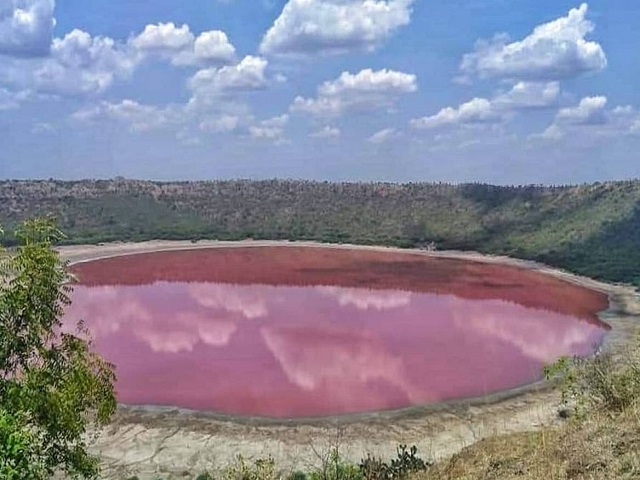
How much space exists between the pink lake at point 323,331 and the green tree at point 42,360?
1168 centimetres

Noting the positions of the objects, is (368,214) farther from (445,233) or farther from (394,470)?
(394,470)

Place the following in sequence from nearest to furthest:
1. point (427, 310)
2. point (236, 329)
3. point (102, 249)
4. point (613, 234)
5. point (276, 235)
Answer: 1. point (236, 329)
2. point (427, 310)
3. point (613, 234)
4. point (102, 249)
5. point (276, 235)

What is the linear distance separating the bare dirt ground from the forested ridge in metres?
28.5

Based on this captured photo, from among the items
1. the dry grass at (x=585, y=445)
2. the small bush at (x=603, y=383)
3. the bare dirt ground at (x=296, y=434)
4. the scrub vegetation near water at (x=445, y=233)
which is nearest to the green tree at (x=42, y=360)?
the scrub vegetation near water at (x=445, y=233)

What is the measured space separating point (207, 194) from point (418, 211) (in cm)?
3081

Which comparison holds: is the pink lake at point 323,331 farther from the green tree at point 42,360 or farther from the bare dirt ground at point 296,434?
the green tree at point 42,360

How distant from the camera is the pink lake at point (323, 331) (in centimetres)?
2054

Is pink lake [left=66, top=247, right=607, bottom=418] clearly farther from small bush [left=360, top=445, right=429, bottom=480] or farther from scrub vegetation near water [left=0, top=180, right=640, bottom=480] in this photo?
small bush [left=360, top=445, right=429, bottom=480]

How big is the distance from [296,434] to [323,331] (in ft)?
40.7

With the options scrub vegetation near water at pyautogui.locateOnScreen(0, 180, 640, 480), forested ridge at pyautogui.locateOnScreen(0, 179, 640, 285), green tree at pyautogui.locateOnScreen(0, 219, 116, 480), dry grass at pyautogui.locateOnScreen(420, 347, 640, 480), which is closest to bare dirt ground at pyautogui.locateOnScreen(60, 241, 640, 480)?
scrub vegetation near water at pyautogui.locateOnScreen(0, 180, 640, 480)

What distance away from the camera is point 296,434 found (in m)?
16.8

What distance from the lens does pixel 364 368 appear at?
2322 centimetres

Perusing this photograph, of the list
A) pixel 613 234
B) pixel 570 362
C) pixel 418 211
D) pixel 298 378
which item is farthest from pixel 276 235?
pixel 570 362

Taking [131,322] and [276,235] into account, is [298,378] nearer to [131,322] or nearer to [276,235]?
[131,322]
